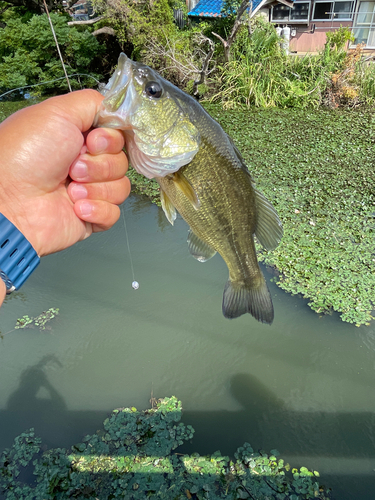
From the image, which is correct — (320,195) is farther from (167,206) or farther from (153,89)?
(153,89)

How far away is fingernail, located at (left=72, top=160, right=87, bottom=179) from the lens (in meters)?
1.46

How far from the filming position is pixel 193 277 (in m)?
3.45

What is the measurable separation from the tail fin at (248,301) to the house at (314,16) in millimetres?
15014

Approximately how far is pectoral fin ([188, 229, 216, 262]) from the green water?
135 cm

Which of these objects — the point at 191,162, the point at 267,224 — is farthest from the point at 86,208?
the point at 267,224

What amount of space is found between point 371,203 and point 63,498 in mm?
4226

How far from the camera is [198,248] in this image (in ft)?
5.50

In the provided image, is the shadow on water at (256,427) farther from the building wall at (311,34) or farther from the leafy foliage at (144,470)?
the building wall at (311,34)

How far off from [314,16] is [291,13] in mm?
951

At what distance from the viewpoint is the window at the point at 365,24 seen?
1362 cm

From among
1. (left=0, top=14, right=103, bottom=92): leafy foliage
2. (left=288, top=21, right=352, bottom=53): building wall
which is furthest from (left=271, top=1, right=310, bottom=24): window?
(left=0, top=14, right=103, bottom=92): leafy foliage

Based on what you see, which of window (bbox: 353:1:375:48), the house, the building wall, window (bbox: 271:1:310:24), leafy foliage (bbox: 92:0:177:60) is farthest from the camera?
window (bbox: 271:1:310:24)

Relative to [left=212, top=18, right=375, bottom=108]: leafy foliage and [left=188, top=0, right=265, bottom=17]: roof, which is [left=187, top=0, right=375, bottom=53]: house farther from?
[left=212, top=18, right=375, bottom=108]: leafy foliage

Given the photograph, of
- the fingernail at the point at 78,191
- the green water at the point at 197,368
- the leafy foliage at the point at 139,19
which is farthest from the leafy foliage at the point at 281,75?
the fingernail at the point at 78,191
